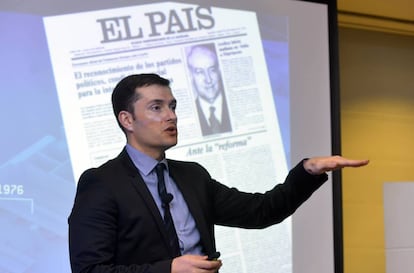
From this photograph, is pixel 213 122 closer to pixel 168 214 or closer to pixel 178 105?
pixel 178 105

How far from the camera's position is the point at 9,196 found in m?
2.39

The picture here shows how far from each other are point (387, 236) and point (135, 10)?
6.46ft

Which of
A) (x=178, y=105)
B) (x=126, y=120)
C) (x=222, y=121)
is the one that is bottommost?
(x=222, y=121)

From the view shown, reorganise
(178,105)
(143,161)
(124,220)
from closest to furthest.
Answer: (124,220)
(143,161)
(178,105)

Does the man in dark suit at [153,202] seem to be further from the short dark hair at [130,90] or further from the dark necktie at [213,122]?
the dark necktie at [213,122]

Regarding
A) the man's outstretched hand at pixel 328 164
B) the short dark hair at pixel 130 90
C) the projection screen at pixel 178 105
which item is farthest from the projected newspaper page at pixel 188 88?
the man's outstretched hand at pixel 328 164

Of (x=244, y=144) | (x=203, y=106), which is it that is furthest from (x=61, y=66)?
(x=244, y=144)

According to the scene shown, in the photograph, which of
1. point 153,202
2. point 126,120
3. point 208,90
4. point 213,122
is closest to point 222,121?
point 213,122

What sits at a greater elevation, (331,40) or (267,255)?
(331,40)

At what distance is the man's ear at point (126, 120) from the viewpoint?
52.7 inches

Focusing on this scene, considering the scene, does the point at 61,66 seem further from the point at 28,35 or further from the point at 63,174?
the point at 63,174

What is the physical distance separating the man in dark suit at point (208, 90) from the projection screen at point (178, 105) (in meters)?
0.03

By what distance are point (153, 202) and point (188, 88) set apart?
1573mm

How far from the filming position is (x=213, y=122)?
2.80 m
